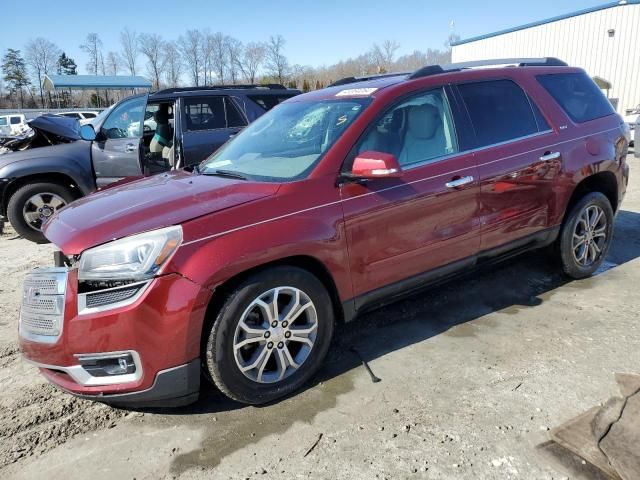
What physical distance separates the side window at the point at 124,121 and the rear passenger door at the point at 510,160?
4.58m

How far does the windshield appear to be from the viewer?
320 cm

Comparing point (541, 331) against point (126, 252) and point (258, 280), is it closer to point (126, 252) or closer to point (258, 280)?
point (258, 280)

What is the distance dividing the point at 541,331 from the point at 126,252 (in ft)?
9.47

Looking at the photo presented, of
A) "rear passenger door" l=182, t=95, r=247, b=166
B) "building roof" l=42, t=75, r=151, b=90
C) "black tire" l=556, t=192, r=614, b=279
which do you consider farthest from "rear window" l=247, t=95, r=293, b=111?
"building roof" l=42, t=75, r=151, b=90

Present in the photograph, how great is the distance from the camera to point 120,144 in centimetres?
649

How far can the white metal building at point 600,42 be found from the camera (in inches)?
798

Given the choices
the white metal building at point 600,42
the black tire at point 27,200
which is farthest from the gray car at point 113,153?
the white metal building at point 600,42

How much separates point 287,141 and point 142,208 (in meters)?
1.20

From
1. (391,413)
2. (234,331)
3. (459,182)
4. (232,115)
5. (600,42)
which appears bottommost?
(391,413)

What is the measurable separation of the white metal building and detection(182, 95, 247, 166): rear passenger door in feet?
62.2

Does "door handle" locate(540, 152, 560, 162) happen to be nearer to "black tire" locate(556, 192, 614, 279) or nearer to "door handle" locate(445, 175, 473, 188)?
"black tire" locate(556, 192, 614, 279)

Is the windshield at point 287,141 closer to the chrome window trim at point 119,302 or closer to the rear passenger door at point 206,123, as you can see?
the chrome window trim at point 119,302

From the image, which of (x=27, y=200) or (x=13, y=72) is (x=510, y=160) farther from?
(x=13, y=72)

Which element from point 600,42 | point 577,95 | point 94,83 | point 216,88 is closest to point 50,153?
point 216,88
